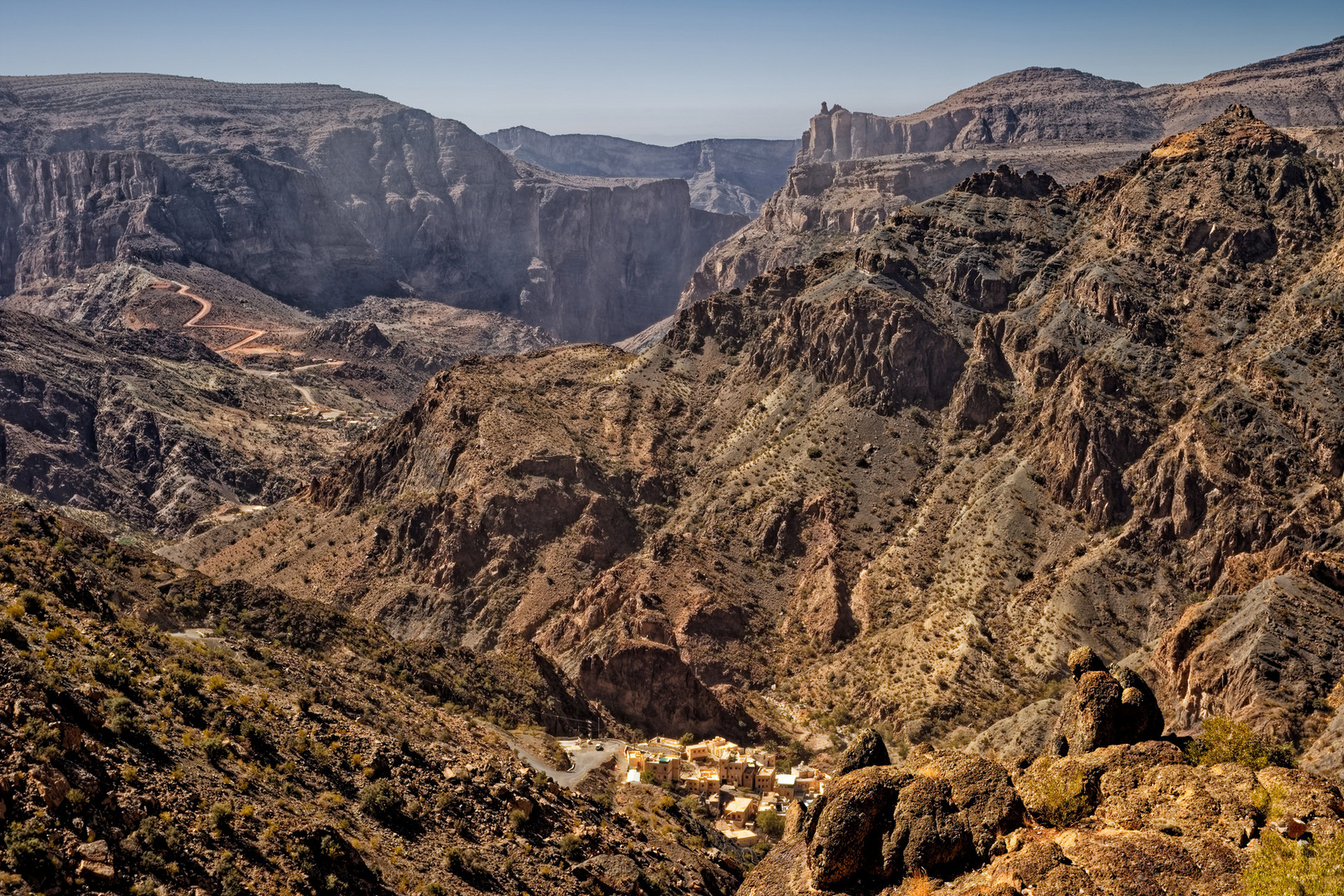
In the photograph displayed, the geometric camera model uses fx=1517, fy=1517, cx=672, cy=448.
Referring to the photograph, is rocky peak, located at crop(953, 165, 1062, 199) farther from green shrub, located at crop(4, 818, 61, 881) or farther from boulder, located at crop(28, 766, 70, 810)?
green shrub, located at crop(4, 818, 61, 881)

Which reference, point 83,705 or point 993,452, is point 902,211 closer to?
point 993,452

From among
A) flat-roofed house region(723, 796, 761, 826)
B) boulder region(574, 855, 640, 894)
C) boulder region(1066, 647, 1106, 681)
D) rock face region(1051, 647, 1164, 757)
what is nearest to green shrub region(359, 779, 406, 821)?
boulder region(574, 855, 640, 894)

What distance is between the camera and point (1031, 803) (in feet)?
154

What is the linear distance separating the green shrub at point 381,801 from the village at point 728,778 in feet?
80.0

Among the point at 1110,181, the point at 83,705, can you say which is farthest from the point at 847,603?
the point at 83,705

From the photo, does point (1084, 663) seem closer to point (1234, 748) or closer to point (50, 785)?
point (1234, 748)

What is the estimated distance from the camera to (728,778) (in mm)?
88500

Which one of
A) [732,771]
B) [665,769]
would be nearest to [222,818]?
[665,769]

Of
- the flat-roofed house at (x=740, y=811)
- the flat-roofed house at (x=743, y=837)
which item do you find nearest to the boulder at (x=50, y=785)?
the flat-roofed house at (x=743, y=837)

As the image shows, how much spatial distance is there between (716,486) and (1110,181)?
182 feet

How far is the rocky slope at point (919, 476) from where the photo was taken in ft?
349

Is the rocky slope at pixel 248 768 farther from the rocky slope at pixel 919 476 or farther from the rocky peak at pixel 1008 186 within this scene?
the rocky peak at pixel 1008 186

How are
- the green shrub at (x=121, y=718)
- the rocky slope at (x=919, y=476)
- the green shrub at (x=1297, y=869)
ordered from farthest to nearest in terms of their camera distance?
the rocky slope at (x=919, y=476), the green shrub at (x=121, y=718), the green shrub at (x=1297, y=869)

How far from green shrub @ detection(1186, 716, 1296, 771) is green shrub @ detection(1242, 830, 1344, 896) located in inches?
300
